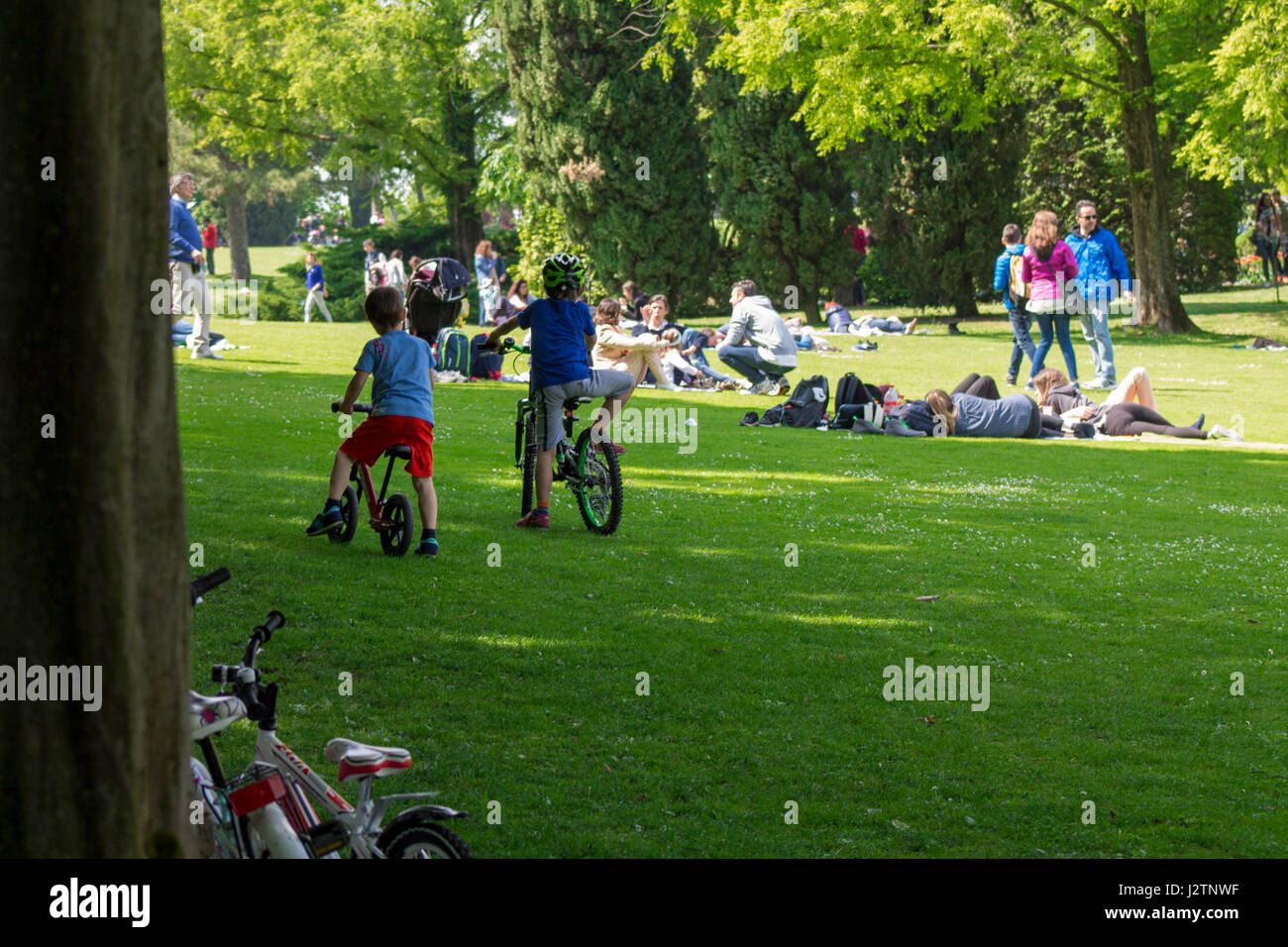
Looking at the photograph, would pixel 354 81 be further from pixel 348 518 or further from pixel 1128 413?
pixel 348 518

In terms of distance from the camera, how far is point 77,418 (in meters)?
3.23

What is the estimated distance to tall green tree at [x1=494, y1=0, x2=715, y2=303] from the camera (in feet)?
121

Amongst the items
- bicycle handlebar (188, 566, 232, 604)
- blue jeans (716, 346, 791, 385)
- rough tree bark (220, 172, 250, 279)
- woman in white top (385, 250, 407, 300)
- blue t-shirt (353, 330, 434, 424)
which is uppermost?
rough tree bark (220, 172, 250, 279)

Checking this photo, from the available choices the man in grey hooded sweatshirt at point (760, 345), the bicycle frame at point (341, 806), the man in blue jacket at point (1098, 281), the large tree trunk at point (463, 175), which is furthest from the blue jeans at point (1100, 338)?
the large tree trunk at point (463, 175)

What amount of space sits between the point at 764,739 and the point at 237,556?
414cm

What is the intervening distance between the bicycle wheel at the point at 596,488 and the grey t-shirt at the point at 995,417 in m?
7.88

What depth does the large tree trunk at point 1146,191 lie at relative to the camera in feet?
102

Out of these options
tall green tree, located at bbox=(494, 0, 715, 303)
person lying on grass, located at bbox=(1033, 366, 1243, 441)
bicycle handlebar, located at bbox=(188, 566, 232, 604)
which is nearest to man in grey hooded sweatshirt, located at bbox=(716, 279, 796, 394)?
person lying on grass, located at bbox=(1033, 366, 1243, 441)

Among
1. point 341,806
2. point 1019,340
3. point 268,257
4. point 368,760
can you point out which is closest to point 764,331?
A: point 1019,340

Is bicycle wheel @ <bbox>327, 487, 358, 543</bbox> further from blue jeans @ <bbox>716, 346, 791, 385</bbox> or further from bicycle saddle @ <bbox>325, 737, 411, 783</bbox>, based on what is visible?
blue jeans @ <bbox>716, 346, 791, 385</bbox>

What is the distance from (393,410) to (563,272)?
170cm

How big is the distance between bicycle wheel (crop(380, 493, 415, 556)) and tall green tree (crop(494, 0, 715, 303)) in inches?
1098

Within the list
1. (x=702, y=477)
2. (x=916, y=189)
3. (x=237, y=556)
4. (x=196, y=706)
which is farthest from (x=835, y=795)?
(x=916, y=189)
